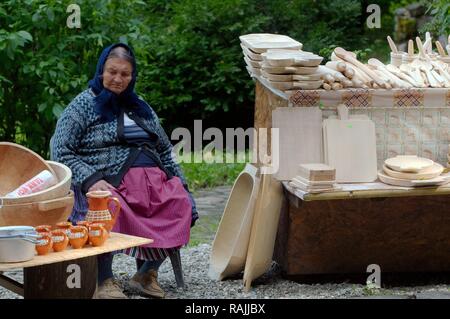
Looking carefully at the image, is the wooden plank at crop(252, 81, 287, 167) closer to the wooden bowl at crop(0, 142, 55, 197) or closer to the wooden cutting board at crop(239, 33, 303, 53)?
the wooden cutting board at crop(239, 33, 303, 53)

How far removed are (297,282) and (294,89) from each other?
1.21 meters

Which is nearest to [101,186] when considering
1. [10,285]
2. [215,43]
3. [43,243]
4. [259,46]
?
[10,285]

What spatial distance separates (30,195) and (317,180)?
1747 mm

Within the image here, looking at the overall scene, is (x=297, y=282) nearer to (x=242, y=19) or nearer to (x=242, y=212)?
(x=242, y=212)

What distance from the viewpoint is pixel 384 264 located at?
6203mm

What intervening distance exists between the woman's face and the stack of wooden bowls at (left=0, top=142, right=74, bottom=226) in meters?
0.87

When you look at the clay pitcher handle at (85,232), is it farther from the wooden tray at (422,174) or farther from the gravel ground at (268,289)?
the wooden tray at (422,174)

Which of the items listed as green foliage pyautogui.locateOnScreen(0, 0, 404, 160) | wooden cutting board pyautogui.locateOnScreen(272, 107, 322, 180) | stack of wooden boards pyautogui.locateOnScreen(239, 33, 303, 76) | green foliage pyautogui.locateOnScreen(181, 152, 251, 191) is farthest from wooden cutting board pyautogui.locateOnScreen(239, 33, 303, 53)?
green foliage pyautogui.locateOnScreen(181, 152, 251, 191)

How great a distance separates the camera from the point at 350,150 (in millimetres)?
5938

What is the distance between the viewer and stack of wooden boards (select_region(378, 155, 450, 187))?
18.7 feet

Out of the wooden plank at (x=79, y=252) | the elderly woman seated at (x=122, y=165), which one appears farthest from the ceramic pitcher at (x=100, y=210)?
the elderly woman seated at (x=122, y=165)

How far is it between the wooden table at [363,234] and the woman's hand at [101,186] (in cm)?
106

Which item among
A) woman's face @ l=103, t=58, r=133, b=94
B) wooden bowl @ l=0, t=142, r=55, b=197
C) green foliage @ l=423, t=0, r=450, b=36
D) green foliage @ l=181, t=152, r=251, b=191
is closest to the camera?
wooden bowl @ l=0, t=142, r=55, b=197
